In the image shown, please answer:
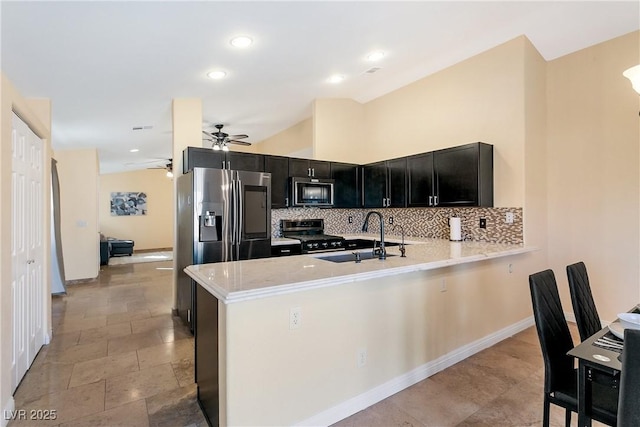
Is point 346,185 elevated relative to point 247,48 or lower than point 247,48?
lower

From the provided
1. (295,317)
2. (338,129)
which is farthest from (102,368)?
(338,129)

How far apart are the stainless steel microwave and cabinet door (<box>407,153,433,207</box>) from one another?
1148 mm

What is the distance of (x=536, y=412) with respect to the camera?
7.05ft

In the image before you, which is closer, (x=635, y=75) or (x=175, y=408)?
(x=635, y=75)

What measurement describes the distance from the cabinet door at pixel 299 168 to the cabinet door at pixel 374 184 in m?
0.97

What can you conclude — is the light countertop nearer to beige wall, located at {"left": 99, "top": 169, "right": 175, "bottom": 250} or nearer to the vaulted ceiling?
the vaulted ceiling

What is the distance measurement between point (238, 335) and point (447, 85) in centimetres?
396

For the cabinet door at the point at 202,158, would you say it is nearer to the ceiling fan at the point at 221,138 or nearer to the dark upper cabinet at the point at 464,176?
the ceiling fan at the point at 221,138

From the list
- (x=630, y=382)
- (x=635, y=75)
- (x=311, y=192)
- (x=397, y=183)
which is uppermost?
(x=635, y=75)

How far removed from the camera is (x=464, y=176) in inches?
142

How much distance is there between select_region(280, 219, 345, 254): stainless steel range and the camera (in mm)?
4230

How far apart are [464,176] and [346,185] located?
1.85 m

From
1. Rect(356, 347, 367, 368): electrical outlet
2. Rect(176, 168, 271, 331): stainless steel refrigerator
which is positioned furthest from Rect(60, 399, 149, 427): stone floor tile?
Rect(356, 347, 367, 368): electrical outlet

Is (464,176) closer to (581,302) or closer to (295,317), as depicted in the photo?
(581,302)
